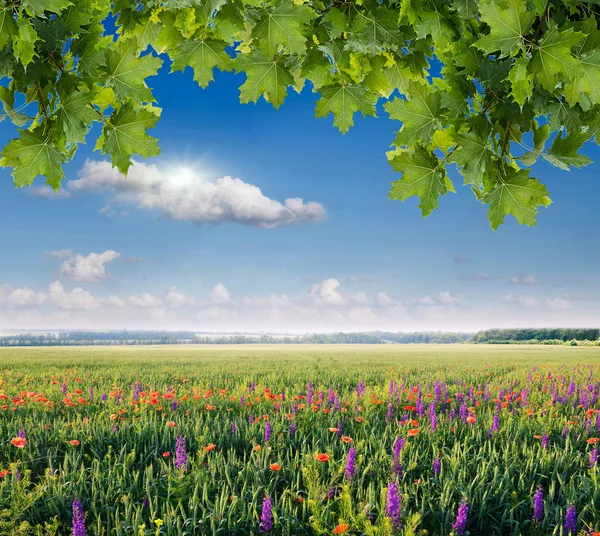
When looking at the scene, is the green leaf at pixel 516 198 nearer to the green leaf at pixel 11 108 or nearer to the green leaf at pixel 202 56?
the green leaf at pixel 202 56

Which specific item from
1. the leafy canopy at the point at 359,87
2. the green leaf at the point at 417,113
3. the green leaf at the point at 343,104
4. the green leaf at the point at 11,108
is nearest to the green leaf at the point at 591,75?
the leafy canopy at the point at 359,87

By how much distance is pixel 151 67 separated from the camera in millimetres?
2297

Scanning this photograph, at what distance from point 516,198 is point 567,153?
1.20 ft

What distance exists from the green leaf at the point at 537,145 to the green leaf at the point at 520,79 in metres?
0.45

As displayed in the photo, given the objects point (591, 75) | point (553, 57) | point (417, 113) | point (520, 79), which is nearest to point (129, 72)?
point (417, 113)

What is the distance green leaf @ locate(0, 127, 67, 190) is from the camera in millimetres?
2238

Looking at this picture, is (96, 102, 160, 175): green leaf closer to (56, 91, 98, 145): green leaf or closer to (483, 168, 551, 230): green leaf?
(56, 91, 98, 145): green leaf

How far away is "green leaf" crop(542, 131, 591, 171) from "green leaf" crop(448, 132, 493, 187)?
0.36m

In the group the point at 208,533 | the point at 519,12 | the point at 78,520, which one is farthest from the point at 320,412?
the point at 519,12

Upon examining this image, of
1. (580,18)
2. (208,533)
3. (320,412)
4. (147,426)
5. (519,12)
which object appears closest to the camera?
(519,12)

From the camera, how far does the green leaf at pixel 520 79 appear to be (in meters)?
1.88

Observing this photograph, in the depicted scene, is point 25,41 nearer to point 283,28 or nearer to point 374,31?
point 283,28

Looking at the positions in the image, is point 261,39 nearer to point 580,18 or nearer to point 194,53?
point 194,53

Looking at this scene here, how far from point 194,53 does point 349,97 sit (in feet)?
3.21
